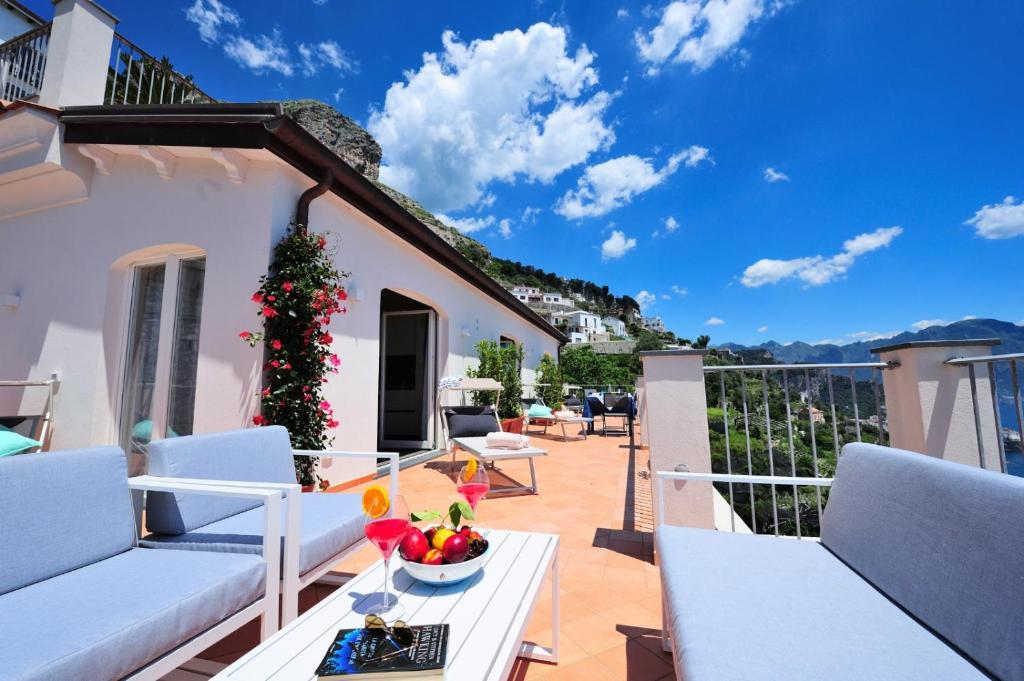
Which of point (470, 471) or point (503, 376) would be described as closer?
point (470, 471)

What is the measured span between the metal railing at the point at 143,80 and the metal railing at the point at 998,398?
7.48 metres

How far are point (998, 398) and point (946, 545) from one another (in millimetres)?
1513

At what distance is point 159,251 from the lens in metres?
3.94

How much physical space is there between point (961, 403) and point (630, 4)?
7.15 meters

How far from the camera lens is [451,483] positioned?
4.27 metres

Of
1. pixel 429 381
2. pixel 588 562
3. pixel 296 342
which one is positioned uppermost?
pixel 296 342

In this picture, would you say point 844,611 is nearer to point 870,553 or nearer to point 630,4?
point 870,553

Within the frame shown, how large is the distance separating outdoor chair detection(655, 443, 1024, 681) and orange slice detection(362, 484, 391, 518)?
0.86m

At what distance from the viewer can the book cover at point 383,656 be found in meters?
0.86

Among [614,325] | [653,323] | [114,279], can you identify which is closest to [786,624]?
[114,279]

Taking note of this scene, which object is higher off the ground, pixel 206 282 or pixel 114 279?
pixel 114 279

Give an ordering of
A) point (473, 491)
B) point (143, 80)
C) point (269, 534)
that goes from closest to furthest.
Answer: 1. point (269, 534)
2. point (473, 491)
3. point (143, 80)

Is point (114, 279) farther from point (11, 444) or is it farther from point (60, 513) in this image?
point (60, 513)

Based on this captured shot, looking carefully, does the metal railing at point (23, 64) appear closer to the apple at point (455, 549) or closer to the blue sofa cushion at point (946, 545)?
the apple at point (455, 549)
